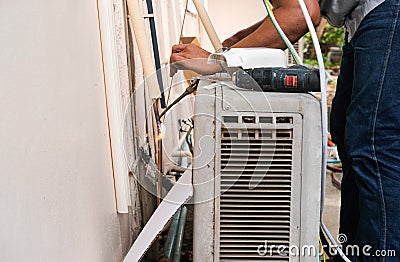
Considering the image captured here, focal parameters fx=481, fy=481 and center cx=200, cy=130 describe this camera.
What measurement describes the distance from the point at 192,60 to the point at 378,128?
54cm

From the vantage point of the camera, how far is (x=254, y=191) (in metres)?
1.24

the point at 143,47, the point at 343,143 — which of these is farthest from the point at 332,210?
the point at 143,47

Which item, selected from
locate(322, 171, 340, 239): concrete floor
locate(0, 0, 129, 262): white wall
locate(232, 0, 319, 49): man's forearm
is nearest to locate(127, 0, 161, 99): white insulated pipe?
locate(0, 0, 129, 262): white wall

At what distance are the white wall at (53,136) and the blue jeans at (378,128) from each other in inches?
29.1

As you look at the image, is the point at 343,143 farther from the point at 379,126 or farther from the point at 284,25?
the point at 284,25

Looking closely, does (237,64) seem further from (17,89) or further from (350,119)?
Result: (17,89)

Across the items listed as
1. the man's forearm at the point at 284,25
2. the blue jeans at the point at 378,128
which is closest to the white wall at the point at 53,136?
the man's forearm at the point at 284,25

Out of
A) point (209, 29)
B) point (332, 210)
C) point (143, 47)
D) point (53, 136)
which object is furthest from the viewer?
point (332, 210)

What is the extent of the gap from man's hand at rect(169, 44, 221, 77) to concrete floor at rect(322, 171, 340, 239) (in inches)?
55.0

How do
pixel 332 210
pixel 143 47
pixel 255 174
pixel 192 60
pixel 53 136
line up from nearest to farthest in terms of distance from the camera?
1. pixel 53 136
2. pixel 255 174
3. pixel 192 60
4. pixel 143 47
5. pixel 332 210

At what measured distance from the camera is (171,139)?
240cm

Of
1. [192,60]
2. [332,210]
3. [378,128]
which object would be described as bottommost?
[332,210]

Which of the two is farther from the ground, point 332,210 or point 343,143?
point 343,143

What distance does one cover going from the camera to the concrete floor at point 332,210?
2522 millimetres
